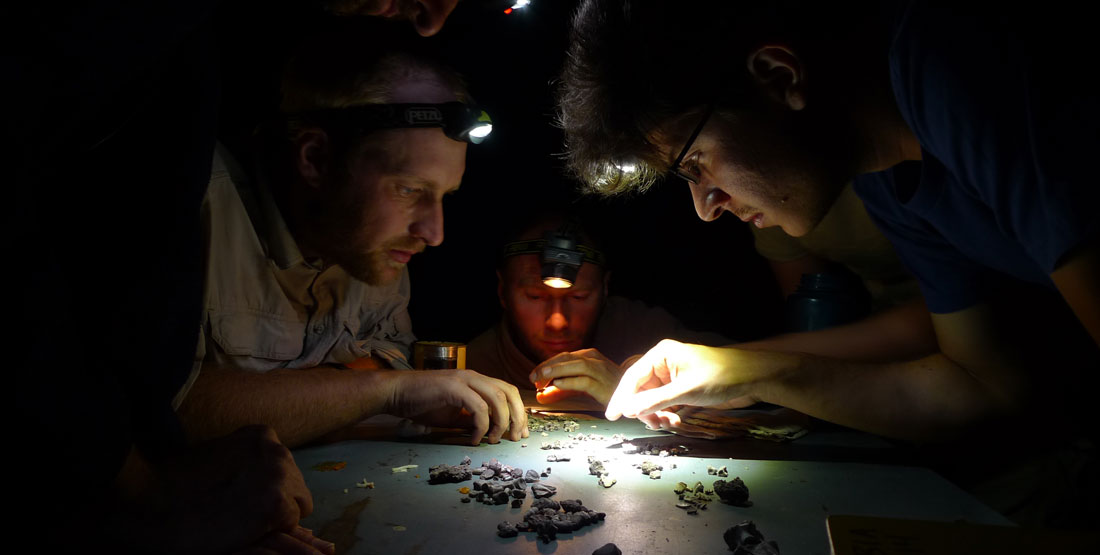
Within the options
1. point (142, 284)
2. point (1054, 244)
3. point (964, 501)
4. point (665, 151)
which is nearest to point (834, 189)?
point (665, 151)

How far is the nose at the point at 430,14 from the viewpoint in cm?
160

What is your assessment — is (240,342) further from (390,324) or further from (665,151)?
(665,151)

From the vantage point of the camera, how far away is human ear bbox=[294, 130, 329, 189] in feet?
8.31

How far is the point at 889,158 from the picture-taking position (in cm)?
154

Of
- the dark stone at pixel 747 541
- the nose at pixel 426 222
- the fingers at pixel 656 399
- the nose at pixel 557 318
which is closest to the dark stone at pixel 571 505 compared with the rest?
the dark stone at pixel 747 541

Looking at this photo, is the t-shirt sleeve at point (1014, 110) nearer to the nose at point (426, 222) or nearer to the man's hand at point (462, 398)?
the man's hand at point (462, 398)

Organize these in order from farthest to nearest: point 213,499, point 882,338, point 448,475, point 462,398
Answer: point 882,338
point 462,398
point 448,475
point 213,499

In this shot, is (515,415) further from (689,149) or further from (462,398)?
(689,149)

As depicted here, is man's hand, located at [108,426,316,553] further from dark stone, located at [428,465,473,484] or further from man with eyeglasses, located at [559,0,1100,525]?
man with eyeglasses, located at [559,0,1100,525]

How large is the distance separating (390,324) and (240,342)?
3.08 ft

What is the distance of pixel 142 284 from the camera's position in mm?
1055

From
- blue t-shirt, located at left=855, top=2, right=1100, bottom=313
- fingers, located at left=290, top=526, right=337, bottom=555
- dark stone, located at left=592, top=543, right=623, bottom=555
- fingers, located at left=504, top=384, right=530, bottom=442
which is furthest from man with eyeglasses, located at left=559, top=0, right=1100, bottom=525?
fingers, located at left=290, top=526, right=337, bottom=555

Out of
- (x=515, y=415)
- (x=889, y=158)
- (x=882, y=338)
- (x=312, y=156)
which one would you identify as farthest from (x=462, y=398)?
(x=882, y=338)

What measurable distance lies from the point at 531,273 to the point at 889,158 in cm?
214
